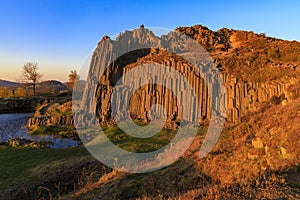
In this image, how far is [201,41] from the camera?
A: 60.9 m

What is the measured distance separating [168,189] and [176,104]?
21.9 m

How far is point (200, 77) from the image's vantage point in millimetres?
31312

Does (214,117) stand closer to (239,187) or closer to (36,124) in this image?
(239,187)

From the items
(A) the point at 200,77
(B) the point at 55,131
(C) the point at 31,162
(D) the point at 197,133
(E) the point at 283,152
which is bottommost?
(C) the point at 31,162

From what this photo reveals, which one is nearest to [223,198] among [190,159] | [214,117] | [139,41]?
[190,159]

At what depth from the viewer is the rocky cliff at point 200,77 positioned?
2577cm

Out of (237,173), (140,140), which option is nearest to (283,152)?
(237,173)

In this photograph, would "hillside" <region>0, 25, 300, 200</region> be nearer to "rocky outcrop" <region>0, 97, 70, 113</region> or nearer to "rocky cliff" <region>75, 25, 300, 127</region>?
"rocky cliff" <region>75, 25, 300, 127</region>

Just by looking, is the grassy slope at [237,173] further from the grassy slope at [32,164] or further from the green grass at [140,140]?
the green grass at [140,140]

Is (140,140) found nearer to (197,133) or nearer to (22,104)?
(197,133)

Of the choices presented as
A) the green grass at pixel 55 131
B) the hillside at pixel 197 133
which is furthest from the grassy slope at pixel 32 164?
the green grass at pixel 55 131

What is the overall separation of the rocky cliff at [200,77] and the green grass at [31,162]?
14188 millimetres

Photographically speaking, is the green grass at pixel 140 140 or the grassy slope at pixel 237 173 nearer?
the grassy slope at pixel 237 173

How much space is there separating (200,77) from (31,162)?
74.9 ft
